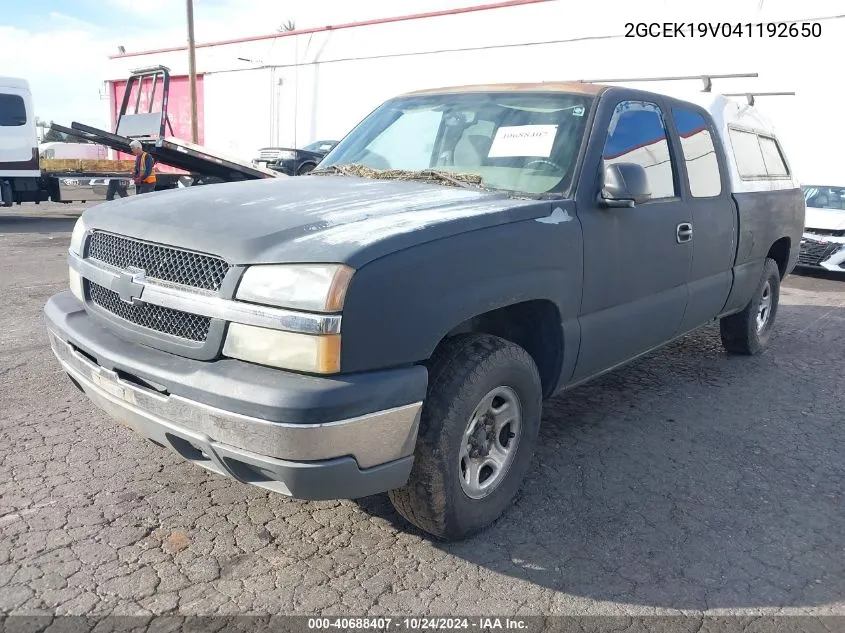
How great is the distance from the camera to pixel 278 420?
235 centimetres

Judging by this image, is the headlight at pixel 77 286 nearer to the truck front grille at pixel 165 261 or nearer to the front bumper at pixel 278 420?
the truck front grille at pixel 165 261

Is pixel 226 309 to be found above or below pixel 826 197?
above

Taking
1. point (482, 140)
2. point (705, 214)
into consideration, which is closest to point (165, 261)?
point (482, 140)

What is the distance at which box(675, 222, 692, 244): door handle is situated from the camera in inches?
166

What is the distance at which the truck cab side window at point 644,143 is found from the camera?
3.82 meters

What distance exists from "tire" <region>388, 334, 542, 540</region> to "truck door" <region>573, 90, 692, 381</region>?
22.2 inches

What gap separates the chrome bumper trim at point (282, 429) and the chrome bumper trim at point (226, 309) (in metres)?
0.31

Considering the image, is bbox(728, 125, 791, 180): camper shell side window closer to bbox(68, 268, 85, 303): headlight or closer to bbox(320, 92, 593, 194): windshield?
bbox(320, 92, 593, 194): windshield

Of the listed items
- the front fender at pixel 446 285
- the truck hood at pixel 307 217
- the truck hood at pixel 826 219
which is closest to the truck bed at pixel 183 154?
the truck hood at pixel 826 219

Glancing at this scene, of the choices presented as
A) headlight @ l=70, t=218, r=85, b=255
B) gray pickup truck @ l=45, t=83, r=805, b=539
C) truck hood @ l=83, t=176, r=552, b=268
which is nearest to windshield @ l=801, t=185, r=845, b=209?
gray pickup truck @ l=45, t=83, r=805, b=539

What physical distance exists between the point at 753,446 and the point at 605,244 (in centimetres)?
160

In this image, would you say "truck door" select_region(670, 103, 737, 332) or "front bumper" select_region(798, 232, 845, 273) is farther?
"front bumper" select_region(798, 232, 845, 273)

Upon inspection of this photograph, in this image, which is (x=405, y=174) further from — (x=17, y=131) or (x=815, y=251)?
(x=17, y=131)

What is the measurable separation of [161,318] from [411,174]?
1580mm
